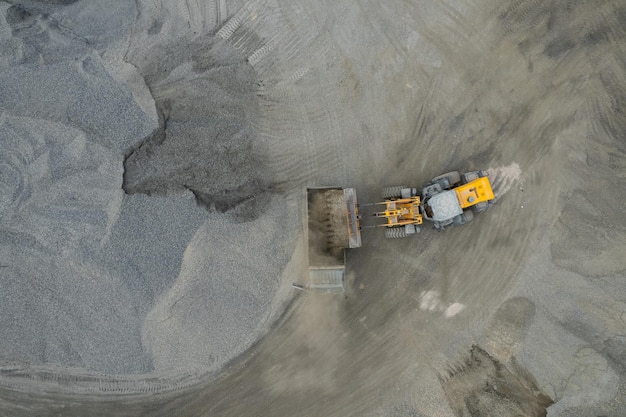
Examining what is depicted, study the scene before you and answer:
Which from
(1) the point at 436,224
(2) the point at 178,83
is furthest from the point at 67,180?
(1) the point at 436,224

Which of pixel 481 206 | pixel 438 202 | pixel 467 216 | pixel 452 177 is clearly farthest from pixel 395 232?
pixel 481 206

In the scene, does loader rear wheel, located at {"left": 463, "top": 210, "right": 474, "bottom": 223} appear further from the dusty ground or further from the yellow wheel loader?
the dusty ground

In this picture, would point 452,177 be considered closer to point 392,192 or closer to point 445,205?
point 445,205

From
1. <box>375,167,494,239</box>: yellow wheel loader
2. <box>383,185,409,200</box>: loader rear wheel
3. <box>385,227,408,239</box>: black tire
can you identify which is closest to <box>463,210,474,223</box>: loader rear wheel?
A: <box>375,167,494,239</box>: yellow wheel loader

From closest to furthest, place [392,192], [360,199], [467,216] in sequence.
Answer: [467,216]
[392,192]
[360,199]

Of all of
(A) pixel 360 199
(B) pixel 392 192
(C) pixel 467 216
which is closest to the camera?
(C) pixel 467 216

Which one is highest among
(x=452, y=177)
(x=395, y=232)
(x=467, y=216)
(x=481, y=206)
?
(x=452, y=177)

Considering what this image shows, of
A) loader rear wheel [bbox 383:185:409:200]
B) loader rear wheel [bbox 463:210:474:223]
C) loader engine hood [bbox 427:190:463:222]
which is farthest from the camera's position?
loader rear wheel [bbox 383:185:409:200]
